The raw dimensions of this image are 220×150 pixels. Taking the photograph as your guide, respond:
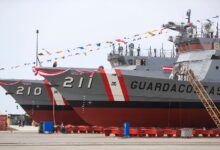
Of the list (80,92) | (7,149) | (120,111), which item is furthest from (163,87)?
(7,149)

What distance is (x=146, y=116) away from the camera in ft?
132

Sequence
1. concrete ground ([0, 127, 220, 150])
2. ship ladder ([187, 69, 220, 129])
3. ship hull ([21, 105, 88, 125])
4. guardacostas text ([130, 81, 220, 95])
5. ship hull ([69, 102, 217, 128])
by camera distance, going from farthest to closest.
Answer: ship hull ([21, 105, 88, 125]) < guardacostas text ([130, 81, 220, 95]) < ship hull ([69, 102, 217, 128]) < ship ladder ([187, 69, 220, 129]) < concrete ground ([0, 127, 220, 150])

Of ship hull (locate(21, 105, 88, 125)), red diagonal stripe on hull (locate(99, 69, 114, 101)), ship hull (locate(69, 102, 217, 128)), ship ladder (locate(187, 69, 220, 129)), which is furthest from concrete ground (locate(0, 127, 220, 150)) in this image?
ship hull (locate(21, 105, 88, 125))

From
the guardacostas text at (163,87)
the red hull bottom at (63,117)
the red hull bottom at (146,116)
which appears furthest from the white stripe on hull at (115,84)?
the red hull bottom at (63,117)

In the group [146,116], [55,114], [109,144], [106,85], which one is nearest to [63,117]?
[55,114]

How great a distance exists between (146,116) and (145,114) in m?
0.27

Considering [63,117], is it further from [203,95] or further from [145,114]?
[203,95]

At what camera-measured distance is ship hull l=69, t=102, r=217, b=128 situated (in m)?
40.1

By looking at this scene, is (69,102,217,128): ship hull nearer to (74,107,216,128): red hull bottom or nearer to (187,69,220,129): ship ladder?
(74,107,216,128): red hull bottom

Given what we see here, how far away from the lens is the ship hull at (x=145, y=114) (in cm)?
4009

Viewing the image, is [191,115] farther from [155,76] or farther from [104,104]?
[104,104]

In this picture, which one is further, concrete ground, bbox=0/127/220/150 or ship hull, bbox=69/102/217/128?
ship hull, bbox=69/102/217/128

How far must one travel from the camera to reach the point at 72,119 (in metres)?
51.1

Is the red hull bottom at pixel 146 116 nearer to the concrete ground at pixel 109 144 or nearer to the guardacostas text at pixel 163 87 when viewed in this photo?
the guardacostas text at pixel 163 87
